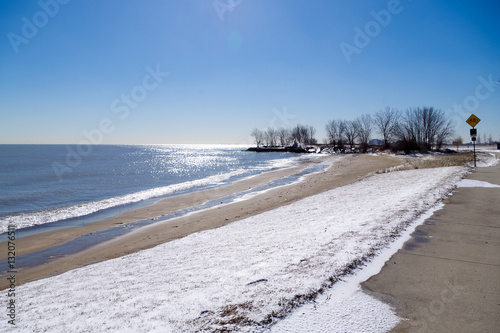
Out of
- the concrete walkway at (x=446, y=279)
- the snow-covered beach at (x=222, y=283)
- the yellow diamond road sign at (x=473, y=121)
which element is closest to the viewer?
the concrete walkway at (x=446, y=279)

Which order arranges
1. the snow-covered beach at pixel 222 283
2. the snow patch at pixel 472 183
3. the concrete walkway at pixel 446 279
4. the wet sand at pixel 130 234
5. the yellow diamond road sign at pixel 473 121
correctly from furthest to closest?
1. the yellow diamond road sign at pixel 473 121
2. the snow patch at pixel 472 183
3. the wet sand at pixel 130 234
4. the snow-covered beach at pixel 222 283
5. the concrete walkway at pixel 446 279

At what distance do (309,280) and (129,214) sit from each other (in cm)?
1414

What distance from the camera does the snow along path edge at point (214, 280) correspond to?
360 centimetres

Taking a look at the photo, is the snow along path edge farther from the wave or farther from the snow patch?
the wave

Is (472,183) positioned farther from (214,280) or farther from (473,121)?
(214,280)

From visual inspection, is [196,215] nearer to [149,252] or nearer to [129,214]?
[129,214]

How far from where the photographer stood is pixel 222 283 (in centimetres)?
449

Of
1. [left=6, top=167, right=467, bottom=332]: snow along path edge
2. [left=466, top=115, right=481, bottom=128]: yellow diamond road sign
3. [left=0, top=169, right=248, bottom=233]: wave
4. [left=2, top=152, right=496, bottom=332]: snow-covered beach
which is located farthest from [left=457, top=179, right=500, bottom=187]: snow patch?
[left=0, top=169, right=248, bottom=233]: wave

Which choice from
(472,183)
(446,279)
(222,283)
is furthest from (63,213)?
(472,183)

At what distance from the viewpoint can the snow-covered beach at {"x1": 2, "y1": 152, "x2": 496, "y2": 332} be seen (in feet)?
11.6

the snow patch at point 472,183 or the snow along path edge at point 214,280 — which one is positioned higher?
the snow patch at point 472,183

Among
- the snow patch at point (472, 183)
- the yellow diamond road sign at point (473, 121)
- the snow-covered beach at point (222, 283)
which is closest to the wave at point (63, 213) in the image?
the snow-covered beach at point (222, 283)

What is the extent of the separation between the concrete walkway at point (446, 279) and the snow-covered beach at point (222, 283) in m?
0.37

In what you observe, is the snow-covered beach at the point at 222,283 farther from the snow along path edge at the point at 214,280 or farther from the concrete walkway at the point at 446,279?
the concrete walkway at the point at 446,279
